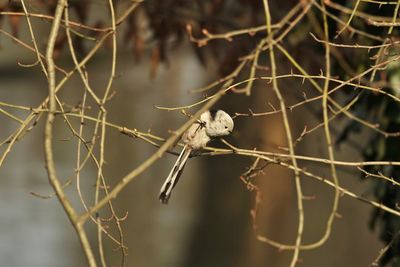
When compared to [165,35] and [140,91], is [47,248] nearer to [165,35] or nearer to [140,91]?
[140,91]

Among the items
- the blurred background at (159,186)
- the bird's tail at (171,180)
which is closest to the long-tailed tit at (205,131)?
the bird's tail at (171,180)

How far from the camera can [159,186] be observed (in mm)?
6602

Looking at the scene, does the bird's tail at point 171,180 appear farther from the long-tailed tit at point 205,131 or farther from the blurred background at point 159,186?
the blurred background at point 159,186

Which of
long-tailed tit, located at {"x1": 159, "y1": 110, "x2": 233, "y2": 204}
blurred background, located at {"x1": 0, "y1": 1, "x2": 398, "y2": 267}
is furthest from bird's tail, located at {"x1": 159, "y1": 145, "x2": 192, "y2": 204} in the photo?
blurred background, located at {"x1": 0, "y1": 1, "x2": 398, "y2": 267}

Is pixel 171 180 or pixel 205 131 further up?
pixel 205 131

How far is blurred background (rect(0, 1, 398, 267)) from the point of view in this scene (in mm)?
5613

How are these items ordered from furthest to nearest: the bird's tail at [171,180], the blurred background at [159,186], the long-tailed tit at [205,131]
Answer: the blurred background at [159,186], the long-tailed tit at [205,131], the bird's tail at [171,180]

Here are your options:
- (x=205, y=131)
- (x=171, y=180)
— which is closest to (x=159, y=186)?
(x=205, y=131)

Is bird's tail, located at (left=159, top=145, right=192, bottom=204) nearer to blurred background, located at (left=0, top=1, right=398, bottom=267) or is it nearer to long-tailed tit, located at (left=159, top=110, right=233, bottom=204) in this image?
long-tailed tit, located at (left=159, top=110, right=233, bottom=204)

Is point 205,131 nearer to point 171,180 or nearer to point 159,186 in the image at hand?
point 171,180

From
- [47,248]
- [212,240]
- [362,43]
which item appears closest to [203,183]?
[212,240]

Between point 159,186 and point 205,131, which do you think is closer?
point 205,131

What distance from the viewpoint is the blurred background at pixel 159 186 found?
561 cm

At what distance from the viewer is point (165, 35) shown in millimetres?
3768
